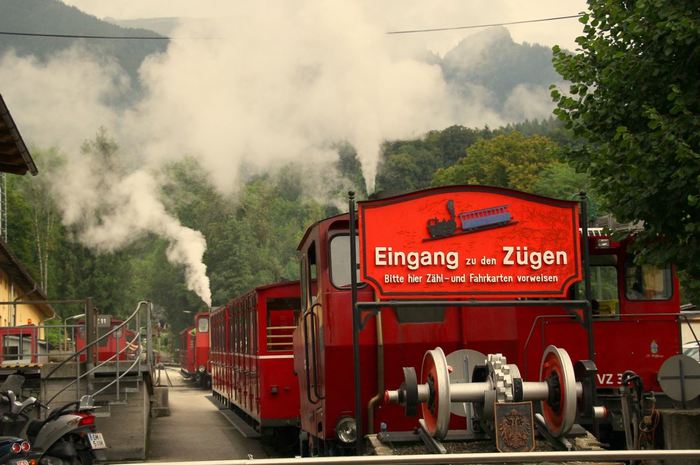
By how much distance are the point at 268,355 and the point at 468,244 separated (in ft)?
32.8

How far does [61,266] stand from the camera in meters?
77.9

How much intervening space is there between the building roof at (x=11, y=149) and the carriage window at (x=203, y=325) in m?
27.5

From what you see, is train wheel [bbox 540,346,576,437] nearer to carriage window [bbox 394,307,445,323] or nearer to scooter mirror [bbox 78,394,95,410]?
carriage window [bbox 394,307,445,323]

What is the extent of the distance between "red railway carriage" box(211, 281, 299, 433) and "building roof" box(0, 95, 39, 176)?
5029 mm

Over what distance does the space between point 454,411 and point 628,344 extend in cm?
546

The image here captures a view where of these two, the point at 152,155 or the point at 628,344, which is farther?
the point at 152,155

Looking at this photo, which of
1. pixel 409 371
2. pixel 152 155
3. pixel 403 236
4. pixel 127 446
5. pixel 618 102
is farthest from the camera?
pixel 152 155

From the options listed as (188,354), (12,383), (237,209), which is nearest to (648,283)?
(12,383)

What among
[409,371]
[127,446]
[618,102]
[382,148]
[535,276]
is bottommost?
[127,446]

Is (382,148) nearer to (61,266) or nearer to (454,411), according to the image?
(61,266)

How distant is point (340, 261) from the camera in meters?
11.1

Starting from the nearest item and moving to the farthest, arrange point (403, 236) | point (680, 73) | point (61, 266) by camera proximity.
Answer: point (403, 236)
point (680, 73)
point (61, 266)

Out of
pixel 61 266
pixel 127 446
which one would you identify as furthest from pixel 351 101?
pixel 127 446

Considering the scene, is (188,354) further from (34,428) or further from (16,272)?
(34,428)
